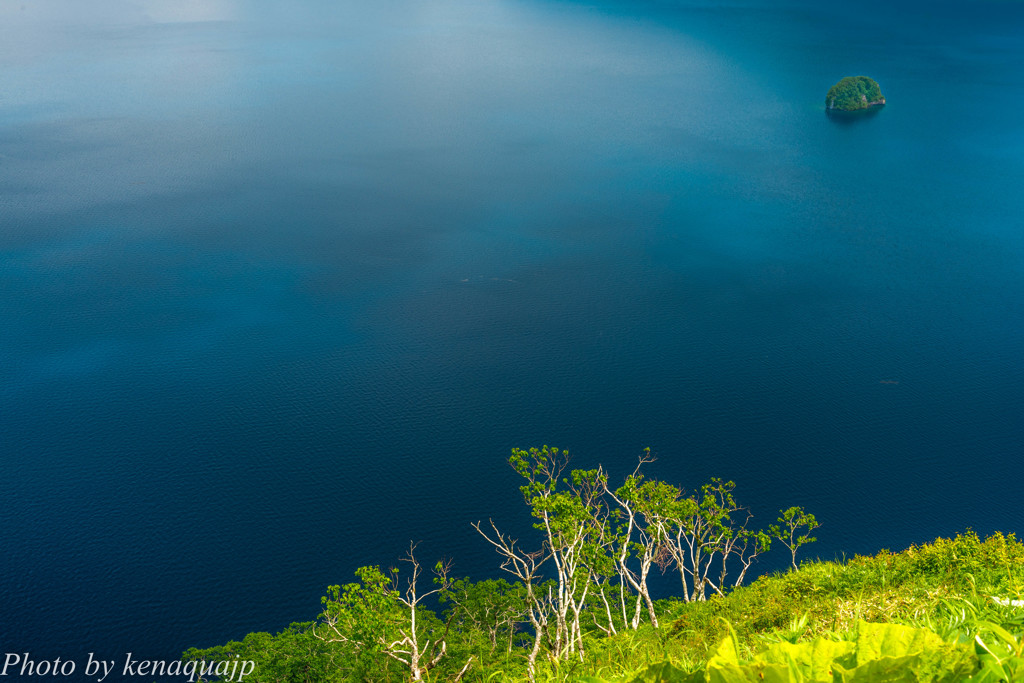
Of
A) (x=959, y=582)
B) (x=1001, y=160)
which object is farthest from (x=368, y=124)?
(x=959, y=582)

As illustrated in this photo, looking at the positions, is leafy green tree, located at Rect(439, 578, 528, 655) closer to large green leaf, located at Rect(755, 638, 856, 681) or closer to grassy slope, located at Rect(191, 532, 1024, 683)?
grassy slope, located at Rect(191, 532, 1024, 683)

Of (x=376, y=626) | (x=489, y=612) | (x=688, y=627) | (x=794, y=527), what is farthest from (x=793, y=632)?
(x=794, y=527)

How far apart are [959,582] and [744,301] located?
49.9 m

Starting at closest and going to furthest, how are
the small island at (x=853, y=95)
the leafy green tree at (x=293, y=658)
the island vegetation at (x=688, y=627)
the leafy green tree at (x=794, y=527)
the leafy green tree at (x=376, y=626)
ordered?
the island vegetation at (x=688, y=627)
the leafy green tree at (x=376, y=626)
the leafy green tree at (x=293, y=658)
the leafy green tree at (x=794, y=527)
the small island at (x=853, y=95)

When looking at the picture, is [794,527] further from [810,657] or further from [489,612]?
[810,657]

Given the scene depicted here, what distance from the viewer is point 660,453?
158 ft

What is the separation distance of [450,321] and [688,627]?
43.9 metres

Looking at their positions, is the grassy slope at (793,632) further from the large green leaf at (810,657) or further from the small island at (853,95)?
the small island at (853,95)

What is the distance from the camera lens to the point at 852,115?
104812 millimetres

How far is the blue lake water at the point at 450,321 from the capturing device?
4406cm

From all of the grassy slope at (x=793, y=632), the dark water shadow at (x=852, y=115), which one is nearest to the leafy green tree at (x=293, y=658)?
the grassy slope at (x=793, y=632)

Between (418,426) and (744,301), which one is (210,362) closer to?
(418,426)

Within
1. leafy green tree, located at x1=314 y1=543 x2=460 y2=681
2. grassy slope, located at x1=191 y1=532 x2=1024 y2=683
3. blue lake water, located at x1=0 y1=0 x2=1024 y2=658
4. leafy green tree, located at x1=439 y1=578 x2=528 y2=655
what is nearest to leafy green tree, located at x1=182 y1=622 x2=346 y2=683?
grassy slope, located at x1=191 y1=532 x2=1024 y2=683

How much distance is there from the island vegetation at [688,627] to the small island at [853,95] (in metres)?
85.6
